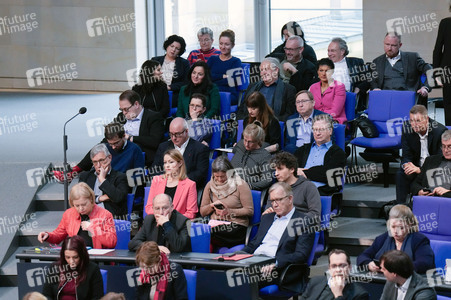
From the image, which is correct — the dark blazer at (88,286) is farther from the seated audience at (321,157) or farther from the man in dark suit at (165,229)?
the seated audience at (321,157)

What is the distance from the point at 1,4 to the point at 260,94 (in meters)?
7.19

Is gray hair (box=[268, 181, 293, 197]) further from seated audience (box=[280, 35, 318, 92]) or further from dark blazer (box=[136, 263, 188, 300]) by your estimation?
seated audience (box=[280, 35, 318, 92])

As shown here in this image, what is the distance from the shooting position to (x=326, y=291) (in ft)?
17.7

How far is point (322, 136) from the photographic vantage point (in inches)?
287

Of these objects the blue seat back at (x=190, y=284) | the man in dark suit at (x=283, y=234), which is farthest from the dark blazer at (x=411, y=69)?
the blue seat back at (x=190, y=284)

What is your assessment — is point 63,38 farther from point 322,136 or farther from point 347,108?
point 322,136

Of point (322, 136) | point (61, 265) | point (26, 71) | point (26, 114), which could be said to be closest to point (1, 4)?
point (26, 71)

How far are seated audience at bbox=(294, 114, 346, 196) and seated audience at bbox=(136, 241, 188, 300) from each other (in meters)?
2.01

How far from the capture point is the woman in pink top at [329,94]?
330 inches

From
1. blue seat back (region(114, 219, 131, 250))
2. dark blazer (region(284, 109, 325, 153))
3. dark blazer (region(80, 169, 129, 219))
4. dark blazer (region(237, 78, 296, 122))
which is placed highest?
dark blazer (region(237, 78, 296, 122))

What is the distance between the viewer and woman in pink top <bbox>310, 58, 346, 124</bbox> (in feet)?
27.5

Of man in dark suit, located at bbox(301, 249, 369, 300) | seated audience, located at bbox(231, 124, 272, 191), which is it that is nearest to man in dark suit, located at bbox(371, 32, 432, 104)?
seated audience, located at bbox(231, 124, 272, 191)

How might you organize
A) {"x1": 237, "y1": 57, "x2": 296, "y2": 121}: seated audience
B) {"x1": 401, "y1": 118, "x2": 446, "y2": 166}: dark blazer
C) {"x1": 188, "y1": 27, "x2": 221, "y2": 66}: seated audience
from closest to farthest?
{"x1": 401, "y1": 118, "x2": 446, "y2": 166}: dark blazer
{"x1": 237, "y1": 57, "x2": 296, "y2": 121}: seated audience
{"x1": 188, "y1": 27, "x2": 221, "y2": 66}: seated audience

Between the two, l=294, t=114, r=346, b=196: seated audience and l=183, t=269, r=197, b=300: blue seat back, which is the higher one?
l=294, t=114, r=346, b=196: seated audience
